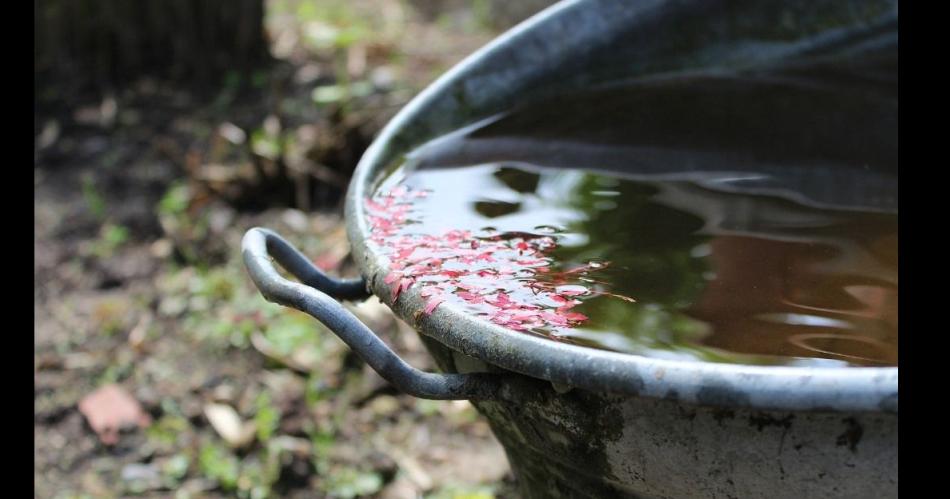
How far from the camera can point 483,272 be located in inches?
49.1

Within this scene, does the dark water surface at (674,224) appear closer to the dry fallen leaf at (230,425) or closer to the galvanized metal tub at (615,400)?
the galvanized metal tub at (615,400)

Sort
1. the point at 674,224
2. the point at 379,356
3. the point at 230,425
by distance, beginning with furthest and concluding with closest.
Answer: the point at 230,425
the point at 674,224
the point at 379,356

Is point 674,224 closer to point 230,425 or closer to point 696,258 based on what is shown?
point 696,258

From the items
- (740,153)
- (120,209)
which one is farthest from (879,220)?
(120,209)

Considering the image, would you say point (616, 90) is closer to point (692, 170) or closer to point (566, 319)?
point (692, 170)

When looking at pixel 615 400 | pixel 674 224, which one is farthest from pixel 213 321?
pixel 615 400

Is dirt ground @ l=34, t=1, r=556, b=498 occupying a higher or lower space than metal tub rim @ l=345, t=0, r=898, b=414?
lower

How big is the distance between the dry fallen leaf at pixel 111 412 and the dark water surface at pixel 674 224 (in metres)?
1.17

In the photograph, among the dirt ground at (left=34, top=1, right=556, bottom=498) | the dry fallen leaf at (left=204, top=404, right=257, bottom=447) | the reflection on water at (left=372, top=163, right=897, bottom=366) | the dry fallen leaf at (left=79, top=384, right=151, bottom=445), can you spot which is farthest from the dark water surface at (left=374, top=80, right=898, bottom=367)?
the dry fallen leaf at (left=79, top=384, right=151, bottom=445)

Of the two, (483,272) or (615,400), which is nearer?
(615,400)

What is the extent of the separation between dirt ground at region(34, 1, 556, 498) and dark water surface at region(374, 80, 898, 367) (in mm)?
799

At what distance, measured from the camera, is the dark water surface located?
3.66 feet

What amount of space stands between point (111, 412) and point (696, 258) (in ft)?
5.43

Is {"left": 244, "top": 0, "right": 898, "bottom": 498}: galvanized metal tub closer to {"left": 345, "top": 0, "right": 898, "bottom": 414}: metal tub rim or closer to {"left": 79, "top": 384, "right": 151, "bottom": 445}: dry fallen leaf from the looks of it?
{"left": 345, "top": 0, "right": 898, "bottom": 414}: metal tub rim
